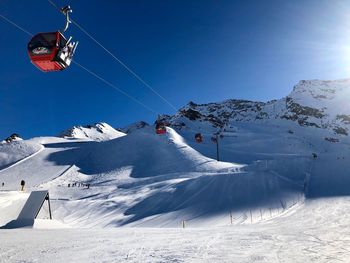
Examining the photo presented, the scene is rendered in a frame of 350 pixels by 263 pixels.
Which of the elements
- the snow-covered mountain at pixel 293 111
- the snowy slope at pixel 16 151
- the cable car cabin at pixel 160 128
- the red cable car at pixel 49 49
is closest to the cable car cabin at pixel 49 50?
the red cable car at pixel 49 49

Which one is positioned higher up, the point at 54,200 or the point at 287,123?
the point at 287,123

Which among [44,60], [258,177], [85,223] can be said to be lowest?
[85,223]

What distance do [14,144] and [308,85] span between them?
6624 inches

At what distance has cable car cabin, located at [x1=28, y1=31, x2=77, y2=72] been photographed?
11812 millimetres

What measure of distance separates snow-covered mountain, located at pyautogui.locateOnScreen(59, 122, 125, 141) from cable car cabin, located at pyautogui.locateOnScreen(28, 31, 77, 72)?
471ft

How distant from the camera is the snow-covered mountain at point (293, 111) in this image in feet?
446

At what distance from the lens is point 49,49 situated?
38.7 feet

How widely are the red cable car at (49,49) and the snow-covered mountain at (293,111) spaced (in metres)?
94.6

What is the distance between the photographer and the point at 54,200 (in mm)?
35281

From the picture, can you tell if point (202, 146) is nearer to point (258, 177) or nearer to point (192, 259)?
point (258, 177)

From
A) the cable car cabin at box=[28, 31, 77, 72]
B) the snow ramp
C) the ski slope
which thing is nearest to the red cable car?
the cable car cabin at box=[28, 31, 77, 72]

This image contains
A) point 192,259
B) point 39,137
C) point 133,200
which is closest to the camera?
point 192,259

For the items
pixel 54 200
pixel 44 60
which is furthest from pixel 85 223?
pixel 44 60

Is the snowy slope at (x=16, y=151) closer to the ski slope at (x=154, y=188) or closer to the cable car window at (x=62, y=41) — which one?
the ski slope at (x=154, y=188)
